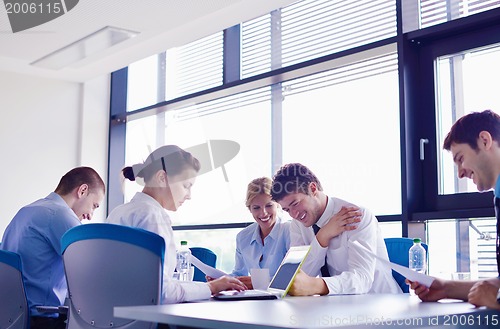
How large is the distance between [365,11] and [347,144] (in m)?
0.97

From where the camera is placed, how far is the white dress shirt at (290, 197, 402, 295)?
9.68ft

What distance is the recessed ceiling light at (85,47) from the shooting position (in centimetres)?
530

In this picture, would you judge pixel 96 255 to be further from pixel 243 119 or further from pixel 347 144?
pixel 243 119

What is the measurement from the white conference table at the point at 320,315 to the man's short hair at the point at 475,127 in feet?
1.99

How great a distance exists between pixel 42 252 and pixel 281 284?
1381mm

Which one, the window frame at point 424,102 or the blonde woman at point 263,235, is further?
the blonde woman at point 263,235

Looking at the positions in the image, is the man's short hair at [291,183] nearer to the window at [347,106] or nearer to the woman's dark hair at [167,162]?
the woman's dark hair at [167,162]

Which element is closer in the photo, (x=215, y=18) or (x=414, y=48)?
(x=414, y=48)

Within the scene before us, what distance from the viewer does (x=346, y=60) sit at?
183 inches

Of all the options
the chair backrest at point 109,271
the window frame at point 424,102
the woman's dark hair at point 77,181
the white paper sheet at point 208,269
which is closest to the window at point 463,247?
the window frame at point 424,102

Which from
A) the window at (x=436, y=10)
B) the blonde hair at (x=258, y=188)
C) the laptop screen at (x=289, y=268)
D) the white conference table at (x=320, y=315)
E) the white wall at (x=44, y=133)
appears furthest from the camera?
the white wall at (x=44, y=133)

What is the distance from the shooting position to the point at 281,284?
282cm

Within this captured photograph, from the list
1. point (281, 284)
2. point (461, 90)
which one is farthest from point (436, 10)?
point (281, 284)

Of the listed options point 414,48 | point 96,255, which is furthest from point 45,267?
point 414,48
